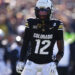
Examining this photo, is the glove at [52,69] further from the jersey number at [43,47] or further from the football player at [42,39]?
the jersey number at [43,47]

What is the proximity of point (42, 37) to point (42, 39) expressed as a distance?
0.03 m

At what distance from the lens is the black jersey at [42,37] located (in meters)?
8.34

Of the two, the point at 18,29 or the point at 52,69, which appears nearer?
the point at 52,69

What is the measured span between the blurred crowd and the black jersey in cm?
387

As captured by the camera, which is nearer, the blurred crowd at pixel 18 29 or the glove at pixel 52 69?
the glove at pixel 52 69

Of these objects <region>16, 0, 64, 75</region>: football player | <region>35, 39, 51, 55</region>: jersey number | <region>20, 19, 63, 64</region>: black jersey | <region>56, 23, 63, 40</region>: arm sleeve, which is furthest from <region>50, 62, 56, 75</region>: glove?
<region>56, 23, 63, 40</region>: arm sleeve

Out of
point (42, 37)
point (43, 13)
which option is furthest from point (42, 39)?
point (43, 13)

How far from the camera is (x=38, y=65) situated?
27.2ft

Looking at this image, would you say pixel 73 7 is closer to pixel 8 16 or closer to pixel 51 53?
pixel 8 16

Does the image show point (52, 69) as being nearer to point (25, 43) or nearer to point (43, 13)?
point (25, 43)

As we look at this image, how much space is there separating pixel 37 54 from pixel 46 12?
70 cm

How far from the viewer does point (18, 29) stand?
44.9 ft

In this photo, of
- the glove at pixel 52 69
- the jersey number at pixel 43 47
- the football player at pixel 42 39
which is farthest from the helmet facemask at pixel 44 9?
the glove at pixel 52 69

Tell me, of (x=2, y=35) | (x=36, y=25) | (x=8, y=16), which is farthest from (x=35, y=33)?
(x=8, y=16)
